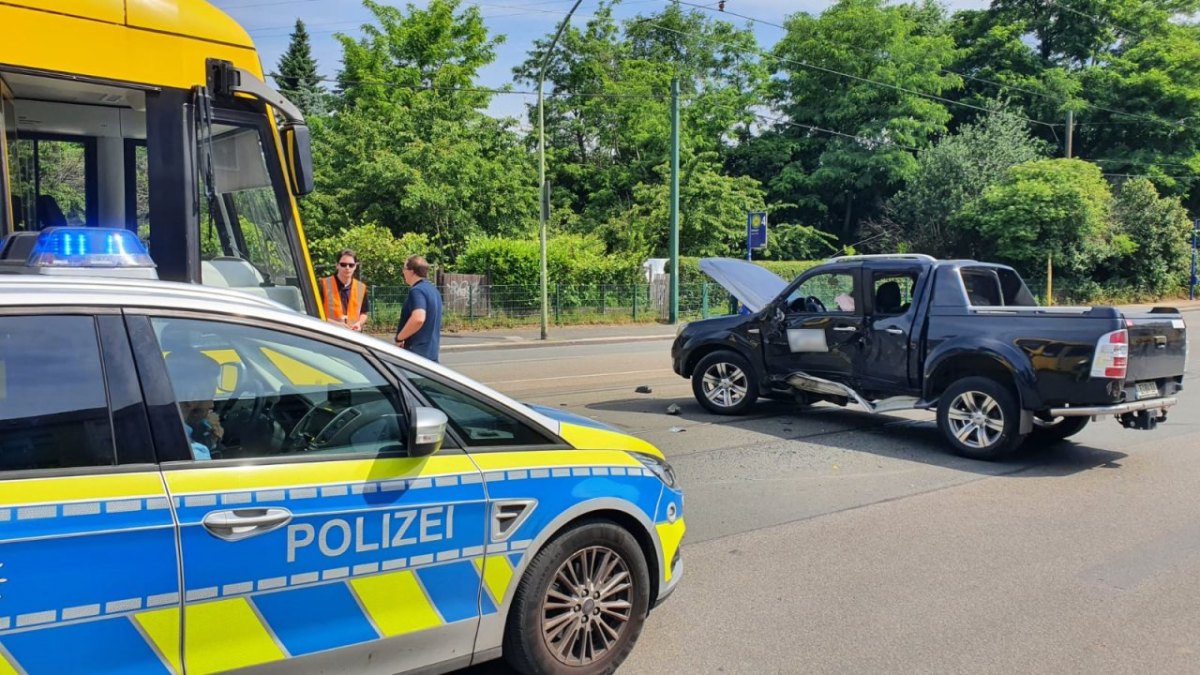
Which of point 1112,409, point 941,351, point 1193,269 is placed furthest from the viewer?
point 1193,269

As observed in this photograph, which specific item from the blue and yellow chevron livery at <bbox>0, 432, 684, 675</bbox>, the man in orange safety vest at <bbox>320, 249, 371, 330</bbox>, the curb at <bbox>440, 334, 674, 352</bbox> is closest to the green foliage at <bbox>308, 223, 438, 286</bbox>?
the curb at <bbox>440, 334, 674, 352</bbox>

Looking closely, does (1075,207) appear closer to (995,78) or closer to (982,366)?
(995,78)

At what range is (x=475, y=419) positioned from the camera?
3.32 m

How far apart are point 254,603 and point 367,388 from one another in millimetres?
880

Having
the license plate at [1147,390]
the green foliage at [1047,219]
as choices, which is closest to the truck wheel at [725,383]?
the license plate at [1147,390]

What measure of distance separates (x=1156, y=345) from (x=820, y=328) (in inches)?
115

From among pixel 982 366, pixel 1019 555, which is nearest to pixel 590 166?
pixel 982 366

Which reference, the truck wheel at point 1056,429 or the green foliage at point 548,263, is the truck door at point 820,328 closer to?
the truck wheel at point 1056,429

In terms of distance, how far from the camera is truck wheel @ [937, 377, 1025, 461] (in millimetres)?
7375

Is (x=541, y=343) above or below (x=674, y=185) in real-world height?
below

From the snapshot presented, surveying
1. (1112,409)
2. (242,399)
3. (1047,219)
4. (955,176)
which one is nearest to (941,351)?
(1112,409)

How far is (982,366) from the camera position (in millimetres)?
7703

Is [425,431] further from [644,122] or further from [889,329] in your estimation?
[644,122]

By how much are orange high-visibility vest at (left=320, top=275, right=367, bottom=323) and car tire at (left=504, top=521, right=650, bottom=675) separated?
552cm
